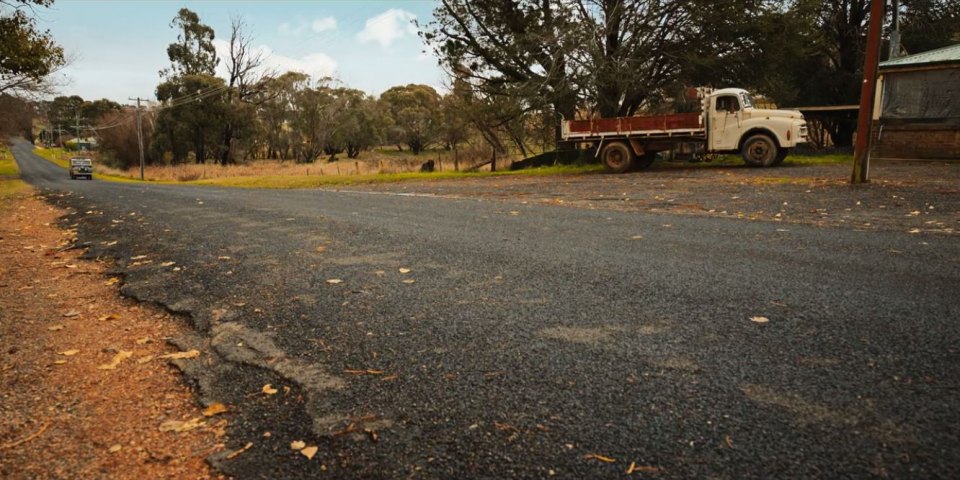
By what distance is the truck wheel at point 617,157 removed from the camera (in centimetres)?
2081

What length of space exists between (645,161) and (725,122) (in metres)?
3.54

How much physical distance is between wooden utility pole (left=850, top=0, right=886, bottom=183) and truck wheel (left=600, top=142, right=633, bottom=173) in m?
8.54

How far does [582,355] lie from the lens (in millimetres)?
3240

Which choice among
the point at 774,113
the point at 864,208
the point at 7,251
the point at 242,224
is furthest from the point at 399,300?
the point at 774,113

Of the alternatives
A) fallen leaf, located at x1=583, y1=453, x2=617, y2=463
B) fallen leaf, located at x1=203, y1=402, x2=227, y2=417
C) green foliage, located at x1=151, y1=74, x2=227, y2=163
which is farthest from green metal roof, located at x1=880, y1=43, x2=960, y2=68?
green foliage, located at x1=151, y1=74, x2=227, y2=163

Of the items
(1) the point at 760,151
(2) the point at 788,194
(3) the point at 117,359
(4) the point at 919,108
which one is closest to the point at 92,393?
(3) the point at 117,359

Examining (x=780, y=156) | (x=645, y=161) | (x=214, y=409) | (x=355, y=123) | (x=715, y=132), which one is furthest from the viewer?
(x=355, y=123)

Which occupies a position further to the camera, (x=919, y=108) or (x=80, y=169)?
(x=80, y=169)

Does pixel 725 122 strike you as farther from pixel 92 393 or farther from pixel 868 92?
pixel 92 393

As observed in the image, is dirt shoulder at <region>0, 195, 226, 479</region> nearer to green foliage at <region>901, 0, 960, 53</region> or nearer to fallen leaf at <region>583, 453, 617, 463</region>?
fallen leaf at <region>583, 453, 617, 463</region>

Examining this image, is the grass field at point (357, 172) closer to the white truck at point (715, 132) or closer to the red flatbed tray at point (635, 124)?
the white truck at point (715, 132)

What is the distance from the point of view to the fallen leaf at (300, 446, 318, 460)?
7.72ft

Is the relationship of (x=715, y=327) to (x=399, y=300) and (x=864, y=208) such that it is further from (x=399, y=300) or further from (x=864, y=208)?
(x=864, y=208)

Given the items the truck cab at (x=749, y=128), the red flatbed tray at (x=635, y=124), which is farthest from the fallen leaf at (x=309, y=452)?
the truck cab at (x=749, y=128)
